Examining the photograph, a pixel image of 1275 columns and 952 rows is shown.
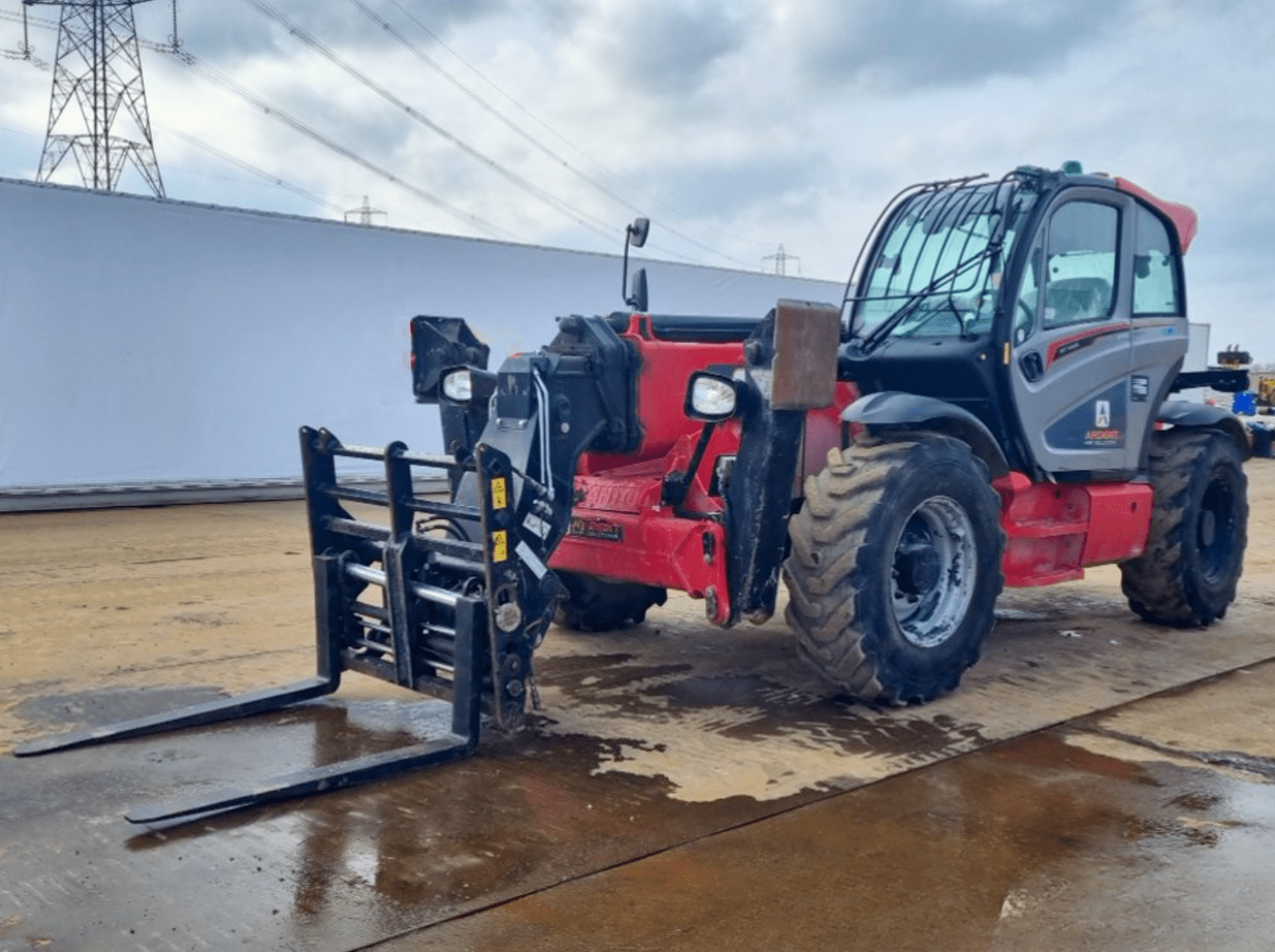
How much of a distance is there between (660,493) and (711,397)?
60 cm

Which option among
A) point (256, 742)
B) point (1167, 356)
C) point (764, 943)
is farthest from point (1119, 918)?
point (1167, 356)

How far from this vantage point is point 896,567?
18.2 ft

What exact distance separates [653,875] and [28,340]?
385 inches

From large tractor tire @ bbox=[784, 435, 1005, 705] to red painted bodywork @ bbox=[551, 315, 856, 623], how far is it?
0.35 meters

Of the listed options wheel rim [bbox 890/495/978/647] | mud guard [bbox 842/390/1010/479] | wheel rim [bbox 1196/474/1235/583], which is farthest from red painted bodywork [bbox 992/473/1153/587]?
wheel rim [bbox 1196/474/1235/583]

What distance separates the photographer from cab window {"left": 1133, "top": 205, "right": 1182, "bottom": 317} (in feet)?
22.1

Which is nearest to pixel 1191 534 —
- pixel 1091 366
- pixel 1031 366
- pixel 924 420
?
pixel 1091 366

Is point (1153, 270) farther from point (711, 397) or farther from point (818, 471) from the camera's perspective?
point (711, 397)

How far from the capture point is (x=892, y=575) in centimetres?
527

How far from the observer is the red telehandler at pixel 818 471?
4750 millimetres

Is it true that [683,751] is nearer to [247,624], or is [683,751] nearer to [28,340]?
[247,624]

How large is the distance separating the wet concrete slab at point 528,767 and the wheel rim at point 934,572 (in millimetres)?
371

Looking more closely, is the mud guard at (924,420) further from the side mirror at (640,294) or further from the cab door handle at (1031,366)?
the side mirror at (640,294)

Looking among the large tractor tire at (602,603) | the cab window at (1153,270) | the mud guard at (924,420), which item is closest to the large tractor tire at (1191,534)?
the cab window at (1153,270)
